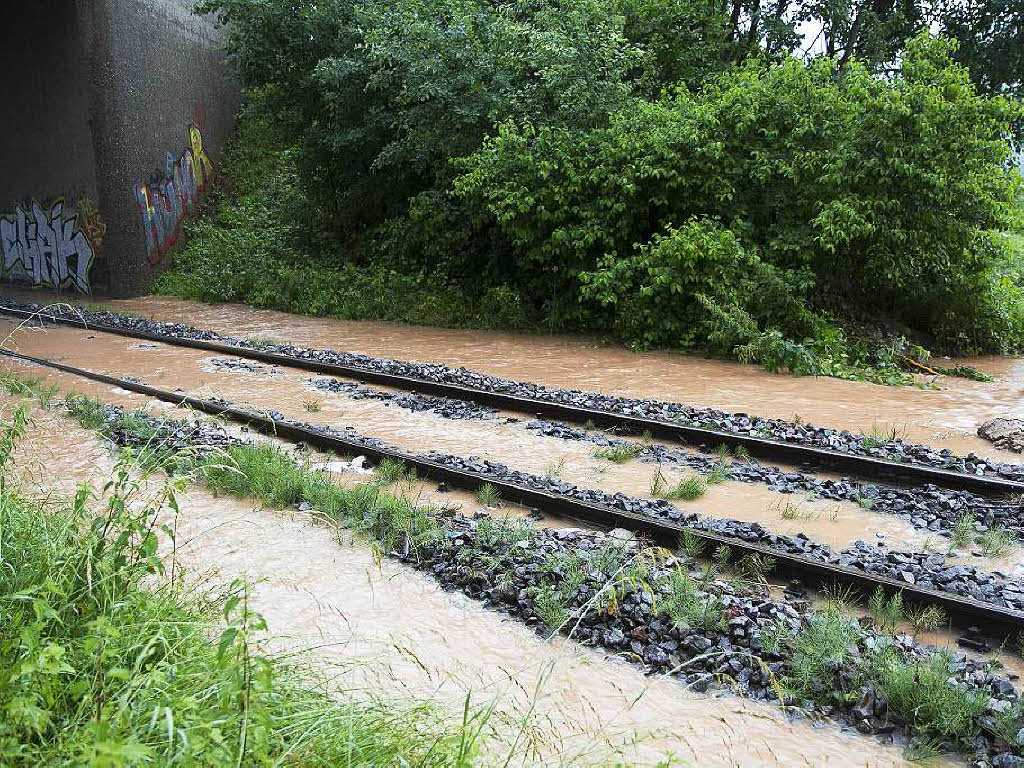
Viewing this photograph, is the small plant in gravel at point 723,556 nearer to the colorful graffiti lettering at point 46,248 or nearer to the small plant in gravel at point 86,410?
the small plant in gravel at point 86,410

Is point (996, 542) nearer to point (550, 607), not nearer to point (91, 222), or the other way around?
point (550, 607)

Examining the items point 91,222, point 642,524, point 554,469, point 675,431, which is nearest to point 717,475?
point 675,431

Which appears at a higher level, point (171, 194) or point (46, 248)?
point (171, 194)

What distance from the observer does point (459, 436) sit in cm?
867

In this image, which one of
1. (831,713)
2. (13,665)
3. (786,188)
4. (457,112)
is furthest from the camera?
(457,112)

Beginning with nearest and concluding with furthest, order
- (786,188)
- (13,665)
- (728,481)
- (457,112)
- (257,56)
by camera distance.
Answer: (13,665) < (728,481) < (786,188) < (457,112) < (257,56)

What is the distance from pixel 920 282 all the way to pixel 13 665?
14290 millimetres

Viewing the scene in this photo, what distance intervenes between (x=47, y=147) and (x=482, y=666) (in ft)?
73.2

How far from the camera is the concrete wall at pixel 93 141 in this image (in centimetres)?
2022

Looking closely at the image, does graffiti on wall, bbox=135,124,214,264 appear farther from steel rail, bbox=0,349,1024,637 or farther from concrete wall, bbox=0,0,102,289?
steel rail, bbox=0,349,1024,637

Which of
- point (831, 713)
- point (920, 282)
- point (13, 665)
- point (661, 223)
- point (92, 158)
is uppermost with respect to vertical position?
point (92, 158)

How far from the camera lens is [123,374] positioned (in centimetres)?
1176

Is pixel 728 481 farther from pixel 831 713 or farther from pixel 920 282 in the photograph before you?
pixel 920 282

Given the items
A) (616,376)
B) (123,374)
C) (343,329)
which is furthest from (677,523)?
(343,329)
